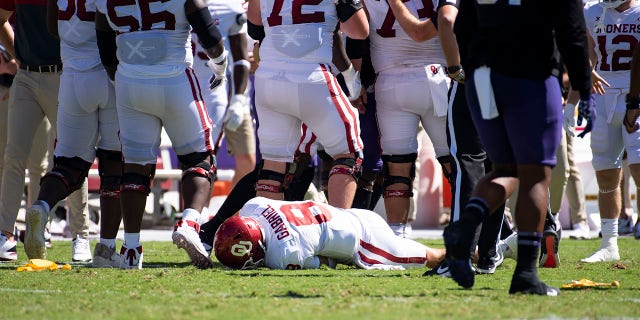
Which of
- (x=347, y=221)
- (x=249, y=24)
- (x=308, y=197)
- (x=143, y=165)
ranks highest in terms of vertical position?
(x=249, y=24)

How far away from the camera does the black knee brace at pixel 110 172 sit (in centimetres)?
755

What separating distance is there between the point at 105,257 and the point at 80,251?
3.87ft

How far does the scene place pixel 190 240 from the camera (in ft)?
22.7

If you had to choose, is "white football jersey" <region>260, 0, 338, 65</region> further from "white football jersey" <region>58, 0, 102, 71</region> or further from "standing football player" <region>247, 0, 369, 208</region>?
"white football jersey" <region>58, 0, 102, 71</region>

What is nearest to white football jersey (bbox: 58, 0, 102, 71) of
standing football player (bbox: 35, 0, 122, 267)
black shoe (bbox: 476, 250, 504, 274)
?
standing football player (bbox: 35, 0, 122, 267)

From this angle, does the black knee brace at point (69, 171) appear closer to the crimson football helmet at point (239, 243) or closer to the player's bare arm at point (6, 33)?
the crimson football helmet at point (239, 243)

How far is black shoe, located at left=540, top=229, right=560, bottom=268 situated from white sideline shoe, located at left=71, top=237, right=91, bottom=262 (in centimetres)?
348

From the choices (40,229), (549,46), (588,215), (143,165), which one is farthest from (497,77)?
(588,215)

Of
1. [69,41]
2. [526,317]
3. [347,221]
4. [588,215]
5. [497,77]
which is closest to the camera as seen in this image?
[526,317]

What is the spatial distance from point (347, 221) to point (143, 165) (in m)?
1.40

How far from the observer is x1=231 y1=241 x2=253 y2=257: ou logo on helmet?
6.88m

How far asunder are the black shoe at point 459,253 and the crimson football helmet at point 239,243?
1.92 meters

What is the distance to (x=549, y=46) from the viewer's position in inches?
213

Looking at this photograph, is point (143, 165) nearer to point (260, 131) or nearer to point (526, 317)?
point (260, 131)
